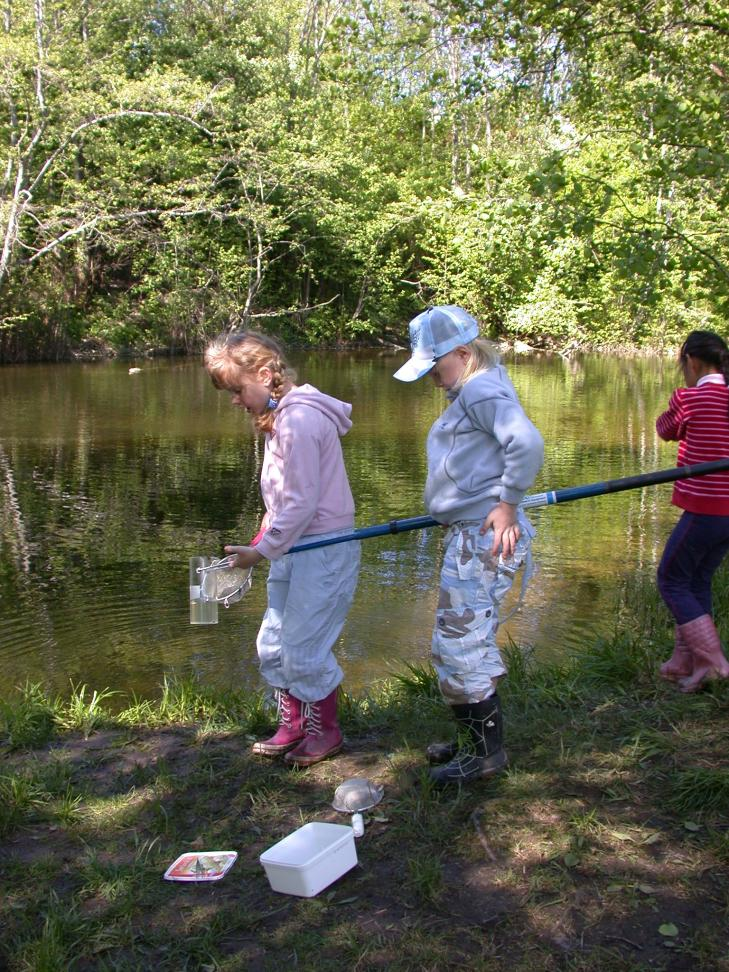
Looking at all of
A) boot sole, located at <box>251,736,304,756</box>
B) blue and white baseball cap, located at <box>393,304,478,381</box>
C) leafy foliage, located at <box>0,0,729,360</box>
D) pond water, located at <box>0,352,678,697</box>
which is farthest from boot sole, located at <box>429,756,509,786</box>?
leafy foliage, located at <box>0,0,729,360</box>

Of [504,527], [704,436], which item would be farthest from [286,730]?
[704,436]

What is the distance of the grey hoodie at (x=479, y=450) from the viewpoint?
3.20 meters

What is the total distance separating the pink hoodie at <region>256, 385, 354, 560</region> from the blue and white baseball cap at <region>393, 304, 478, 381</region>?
0.45m

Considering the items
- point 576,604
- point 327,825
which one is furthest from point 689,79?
point 327,825

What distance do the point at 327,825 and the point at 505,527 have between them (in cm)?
103

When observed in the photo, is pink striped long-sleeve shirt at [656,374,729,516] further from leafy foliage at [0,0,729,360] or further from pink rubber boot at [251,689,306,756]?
leafy foliage at [0,0,729,360]

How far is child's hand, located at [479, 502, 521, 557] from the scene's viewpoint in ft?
10.5

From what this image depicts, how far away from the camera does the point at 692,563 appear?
4492mm

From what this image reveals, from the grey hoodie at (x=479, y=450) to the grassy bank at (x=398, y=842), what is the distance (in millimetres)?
900

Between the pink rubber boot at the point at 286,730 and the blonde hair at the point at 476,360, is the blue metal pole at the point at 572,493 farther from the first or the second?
the pink rubber boot at the point at 286,730

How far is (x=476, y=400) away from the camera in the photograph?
10.8 feet

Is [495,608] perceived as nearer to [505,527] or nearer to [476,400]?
[505,527]

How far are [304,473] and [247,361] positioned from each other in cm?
49

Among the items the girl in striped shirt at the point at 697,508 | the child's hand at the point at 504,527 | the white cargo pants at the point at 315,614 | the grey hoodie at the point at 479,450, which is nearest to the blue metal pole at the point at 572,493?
the white cargo pants at the point at 315,614
